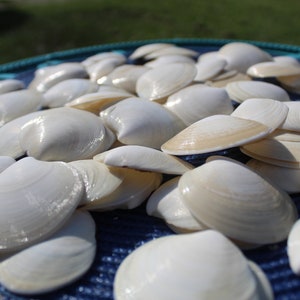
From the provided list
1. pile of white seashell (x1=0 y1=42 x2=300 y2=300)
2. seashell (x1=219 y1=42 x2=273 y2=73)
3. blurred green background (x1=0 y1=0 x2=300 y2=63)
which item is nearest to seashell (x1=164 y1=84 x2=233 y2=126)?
pile of white seashell (x1=0 y1=42 x2=300 y2=300)

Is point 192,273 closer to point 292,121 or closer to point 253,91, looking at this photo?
point 292,121

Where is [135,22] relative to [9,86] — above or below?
below

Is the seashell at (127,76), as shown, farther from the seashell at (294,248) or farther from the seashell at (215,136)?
the seashell at (294,248)

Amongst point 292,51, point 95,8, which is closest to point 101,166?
point 292,51

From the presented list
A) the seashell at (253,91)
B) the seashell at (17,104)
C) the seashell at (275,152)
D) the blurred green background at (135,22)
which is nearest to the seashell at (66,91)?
the seashell at (17,104)

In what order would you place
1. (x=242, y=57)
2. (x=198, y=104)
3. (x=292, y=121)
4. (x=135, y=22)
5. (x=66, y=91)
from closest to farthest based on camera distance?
1. (x=292, y=121)
2. (x=198, y=104)
3. (x=66, y=91)
4. (x=242, y=57)
5. (x=135, y=22)

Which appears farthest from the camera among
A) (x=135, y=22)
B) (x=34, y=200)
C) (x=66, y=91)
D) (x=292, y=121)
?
(x=135, y=22)

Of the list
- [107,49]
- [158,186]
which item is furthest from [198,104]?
[107,49]

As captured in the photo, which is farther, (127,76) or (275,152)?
(127,76)
